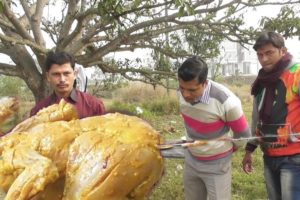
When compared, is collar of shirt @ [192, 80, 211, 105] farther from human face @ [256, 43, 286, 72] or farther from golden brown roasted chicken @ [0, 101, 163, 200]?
golden brown roasted chicken @ [0, 101, 163, 200]

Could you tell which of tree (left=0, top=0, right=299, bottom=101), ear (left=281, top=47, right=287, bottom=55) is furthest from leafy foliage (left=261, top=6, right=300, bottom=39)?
ear (left=281, top=47, right=287, bottom=55)

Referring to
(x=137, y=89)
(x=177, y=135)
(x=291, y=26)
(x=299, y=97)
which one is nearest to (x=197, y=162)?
(x=299, y=97)

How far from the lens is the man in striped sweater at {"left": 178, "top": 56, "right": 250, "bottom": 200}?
3.04 metres

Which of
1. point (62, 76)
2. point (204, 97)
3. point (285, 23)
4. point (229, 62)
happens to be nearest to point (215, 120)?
point (204, 97)

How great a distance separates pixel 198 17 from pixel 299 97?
415 centimetres

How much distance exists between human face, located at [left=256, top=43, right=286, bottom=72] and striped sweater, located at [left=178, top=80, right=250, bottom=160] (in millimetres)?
329

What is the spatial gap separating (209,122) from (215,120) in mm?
45

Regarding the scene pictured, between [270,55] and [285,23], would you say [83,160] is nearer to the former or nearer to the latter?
[270,55]

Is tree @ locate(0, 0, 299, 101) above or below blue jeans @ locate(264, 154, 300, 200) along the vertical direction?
above

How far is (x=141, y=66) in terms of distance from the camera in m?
7.32

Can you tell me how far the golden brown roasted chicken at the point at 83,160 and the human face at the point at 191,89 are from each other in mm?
605

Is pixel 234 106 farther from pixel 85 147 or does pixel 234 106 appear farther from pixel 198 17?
pixel 198 17

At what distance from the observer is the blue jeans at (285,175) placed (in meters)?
3.01

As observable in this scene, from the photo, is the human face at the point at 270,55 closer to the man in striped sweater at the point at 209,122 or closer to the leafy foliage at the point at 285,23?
the man in striped sweater at the point at 209,122
